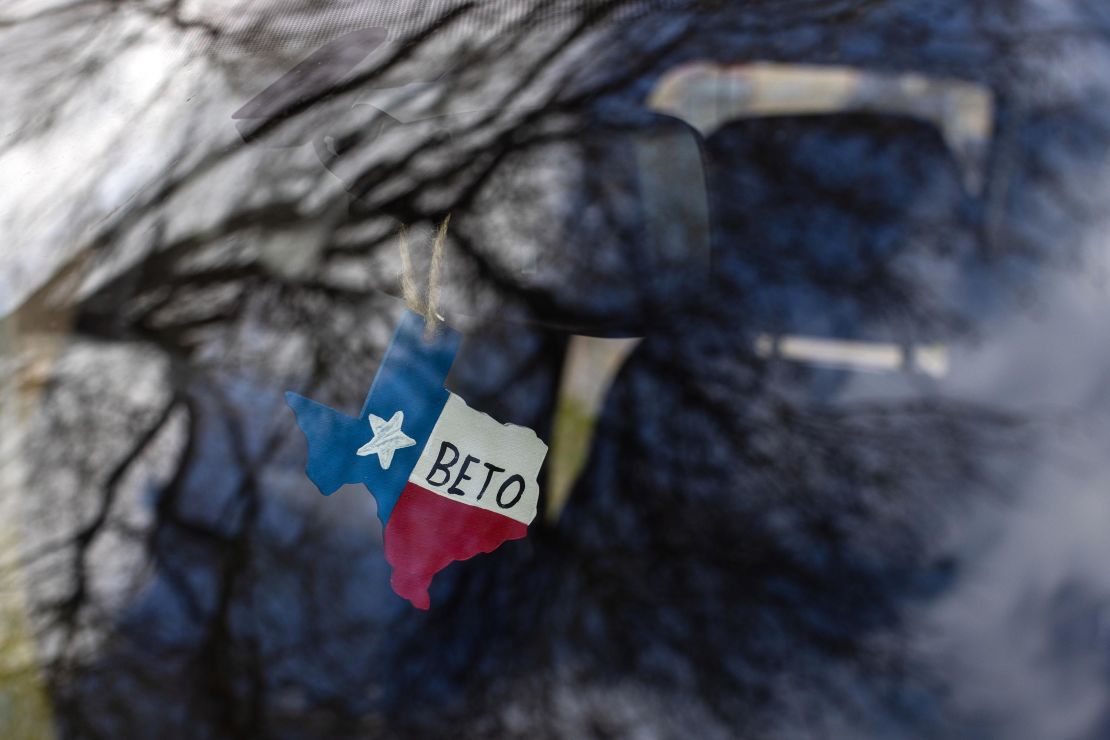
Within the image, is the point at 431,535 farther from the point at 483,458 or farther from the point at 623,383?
the point at 623,383

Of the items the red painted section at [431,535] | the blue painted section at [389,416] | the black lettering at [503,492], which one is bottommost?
the red painted section at [431,535]

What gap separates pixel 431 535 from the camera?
1070 millimetres

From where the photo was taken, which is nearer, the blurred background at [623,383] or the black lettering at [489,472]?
the blurred background at [623,383]

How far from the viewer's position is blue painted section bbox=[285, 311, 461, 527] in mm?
1078

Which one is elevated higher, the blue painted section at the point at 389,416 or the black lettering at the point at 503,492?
the blue painted section at the point at 389,416

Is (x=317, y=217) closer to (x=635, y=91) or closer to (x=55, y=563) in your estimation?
(x=635, y=91)

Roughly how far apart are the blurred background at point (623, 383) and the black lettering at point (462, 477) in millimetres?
58

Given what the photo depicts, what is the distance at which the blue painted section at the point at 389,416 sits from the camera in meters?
1.08

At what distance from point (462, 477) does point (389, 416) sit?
11cm

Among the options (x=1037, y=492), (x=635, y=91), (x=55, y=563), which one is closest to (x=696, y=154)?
(x=635, y=91)

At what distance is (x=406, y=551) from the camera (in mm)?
1073

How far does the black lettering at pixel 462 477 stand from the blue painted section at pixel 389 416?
0.05 m

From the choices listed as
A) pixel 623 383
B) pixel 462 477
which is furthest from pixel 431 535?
pixel 623 383

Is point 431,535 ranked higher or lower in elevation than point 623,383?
lower
